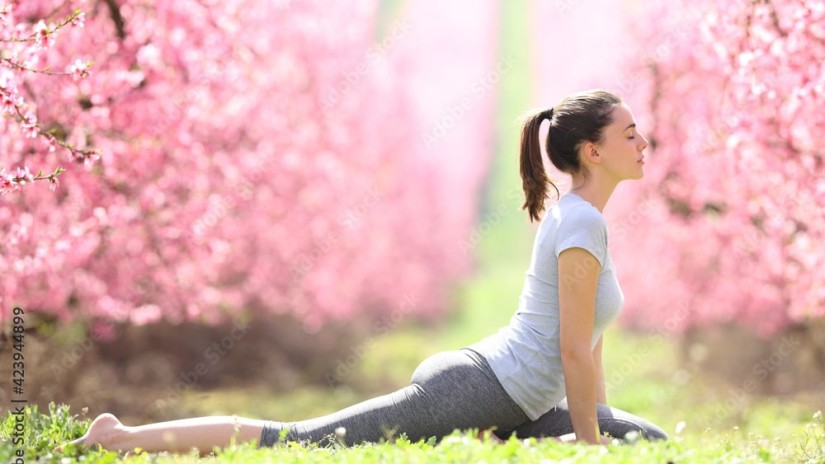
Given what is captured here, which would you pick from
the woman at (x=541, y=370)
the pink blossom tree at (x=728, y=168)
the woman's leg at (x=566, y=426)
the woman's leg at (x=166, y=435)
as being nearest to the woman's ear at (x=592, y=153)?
the woman at (x=541, y=370)

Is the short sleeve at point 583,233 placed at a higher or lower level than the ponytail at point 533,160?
lower

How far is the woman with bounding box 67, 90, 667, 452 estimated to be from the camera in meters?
4.99

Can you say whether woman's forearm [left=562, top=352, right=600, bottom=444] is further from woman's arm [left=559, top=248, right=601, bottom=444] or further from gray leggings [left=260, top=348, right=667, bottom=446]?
gray leggings [left=260, top=348, right=667, bottom=446]

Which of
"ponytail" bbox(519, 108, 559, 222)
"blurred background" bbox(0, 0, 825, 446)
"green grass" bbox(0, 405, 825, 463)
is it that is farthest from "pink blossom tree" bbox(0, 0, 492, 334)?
"ponytail" bbox(519, 108, 559, 222)

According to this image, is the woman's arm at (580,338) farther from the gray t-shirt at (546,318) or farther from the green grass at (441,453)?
the green grass at (441,453)

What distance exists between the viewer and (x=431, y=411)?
5156 millimetres

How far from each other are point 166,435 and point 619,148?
2.75 metres

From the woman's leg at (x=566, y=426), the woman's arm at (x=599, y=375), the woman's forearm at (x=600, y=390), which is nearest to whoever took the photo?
the woman's leg at (x=566, y=426)

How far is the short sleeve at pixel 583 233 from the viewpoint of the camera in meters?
5.03

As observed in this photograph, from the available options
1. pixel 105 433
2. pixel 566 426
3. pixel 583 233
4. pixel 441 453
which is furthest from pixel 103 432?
pixel 583 233

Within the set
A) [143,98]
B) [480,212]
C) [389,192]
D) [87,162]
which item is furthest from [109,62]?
[480,212]

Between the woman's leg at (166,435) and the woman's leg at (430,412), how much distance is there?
0.20m

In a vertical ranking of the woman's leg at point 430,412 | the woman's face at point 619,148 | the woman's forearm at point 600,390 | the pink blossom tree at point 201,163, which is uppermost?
the pink blossom tree at point 201,163

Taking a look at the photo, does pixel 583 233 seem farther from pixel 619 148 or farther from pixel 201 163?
pixel 201 163
